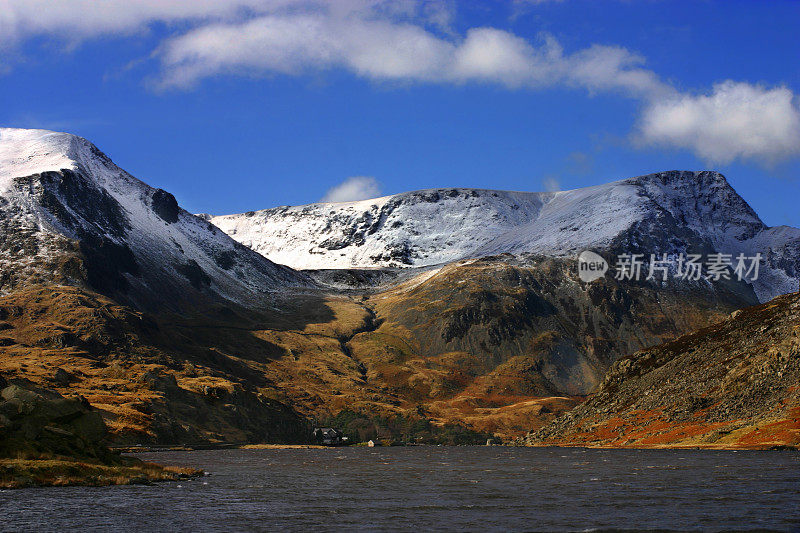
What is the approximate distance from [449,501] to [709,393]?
323ft

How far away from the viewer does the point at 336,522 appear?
51031 mm

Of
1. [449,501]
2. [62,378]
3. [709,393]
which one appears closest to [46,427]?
[449,501]

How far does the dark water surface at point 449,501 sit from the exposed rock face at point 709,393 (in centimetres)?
3147

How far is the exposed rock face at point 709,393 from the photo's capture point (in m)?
129

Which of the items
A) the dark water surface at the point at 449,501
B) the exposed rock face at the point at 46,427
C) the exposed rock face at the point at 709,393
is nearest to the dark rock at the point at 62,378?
the dark water surface at the point at 449,501

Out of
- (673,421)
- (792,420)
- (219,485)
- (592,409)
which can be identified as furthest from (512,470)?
(592,409)

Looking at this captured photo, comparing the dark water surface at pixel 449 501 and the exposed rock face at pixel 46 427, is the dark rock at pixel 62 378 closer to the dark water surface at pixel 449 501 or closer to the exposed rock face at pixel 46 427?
the dark water surface at pixel 449 501

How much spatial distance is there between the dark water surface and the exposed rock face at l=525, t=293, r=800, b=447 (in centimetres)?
3147

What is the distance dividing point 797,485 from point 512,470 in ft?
135

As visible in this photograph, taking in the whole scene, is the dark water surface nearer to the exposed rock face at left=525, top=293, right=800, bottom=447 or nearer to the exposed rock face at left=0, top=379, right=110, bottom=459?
the exposed rock face at left=0, top=379, right=110, bottom=459

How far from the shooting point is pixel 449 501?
209 feet

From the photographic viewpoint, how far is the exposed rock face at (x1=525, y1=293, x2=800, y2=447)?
129m

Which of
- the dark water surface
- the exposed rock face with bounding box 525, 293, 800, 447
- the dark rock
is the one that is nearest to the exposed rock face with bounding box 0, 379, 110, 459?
the dark water surface

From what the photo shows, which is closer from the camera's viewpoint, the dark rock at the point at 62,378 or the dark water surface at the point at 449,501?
the dark water surface at the point at 449,501
